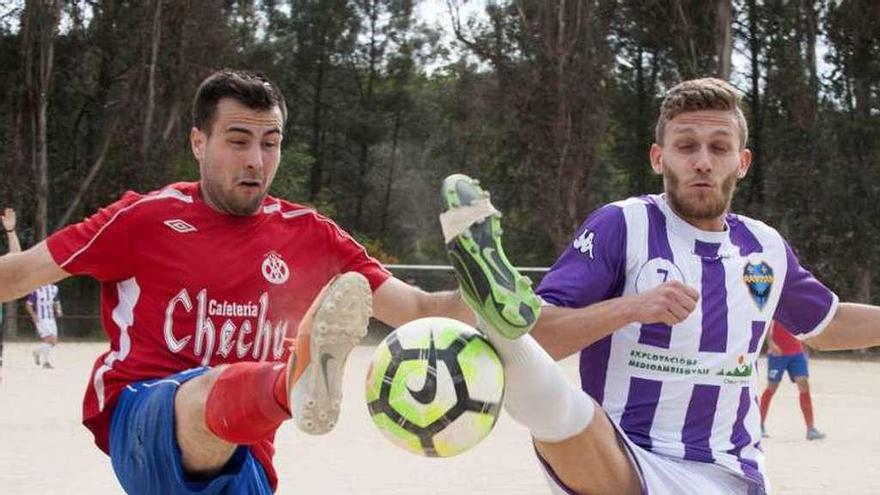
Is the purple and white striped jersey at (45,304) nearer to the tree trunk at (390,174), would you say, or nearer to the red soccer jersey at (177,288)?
the red soccer jersey at (177,288)

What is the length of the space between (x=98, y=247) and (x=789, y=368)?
9166 mm

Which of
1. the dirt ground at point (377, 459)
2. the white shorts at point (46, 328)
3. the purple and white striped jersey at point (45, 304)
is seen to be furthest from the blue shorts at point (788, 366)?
the purple and white striped jersey at point (45, 304)

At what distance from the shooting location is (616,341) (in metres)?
4.04

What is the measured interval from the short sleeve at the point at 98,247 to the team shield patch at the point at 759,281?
2110 millimetres

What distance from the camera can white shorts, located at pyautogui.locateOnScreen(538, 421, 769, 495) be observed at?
147 inches

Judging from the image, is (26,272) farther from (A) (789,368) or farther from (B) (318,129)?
(B) (318,129)

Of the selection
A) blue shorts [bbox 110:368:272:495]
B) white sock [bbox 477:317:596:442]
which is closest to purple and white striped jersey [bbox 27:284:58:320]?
blue shorts [bbox 110:368:272:495]

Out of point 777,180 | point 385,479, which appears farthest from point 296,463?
point 777,180

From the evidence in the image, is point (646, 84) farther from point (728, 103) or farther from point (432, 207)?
point (728, 103)

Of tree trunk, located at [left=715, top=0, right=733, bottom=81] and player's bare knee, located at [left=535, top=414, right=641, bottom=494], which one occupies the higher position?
tree trunk, located at [left=715, top=0, right=733, bottom=81]

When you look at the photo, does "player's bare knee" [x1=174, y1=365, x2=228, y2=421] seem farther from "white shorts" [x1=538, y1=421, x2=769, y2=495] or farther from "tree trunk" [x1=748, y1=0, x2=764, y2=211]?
"tree trunk" [x1=748, y1=0, x2=764, y2=211]

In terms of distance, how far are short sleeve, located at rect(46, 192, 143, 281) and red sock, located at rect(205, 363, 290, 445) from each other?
0.85 m

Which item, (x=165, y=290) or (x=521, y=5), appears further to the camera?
(x=521, y=5)

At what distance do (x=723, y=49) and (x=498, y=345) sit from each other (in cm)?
2892
